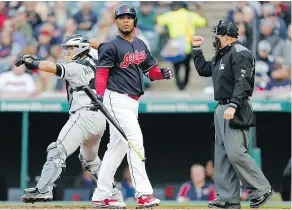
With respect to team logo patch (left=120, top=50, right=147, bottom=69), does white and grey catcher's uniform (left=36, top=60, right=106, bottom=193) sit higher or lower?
lower

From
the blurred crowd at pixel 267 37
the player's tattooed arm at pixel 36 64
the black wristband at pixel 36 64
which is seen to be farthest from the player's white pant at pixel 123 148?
the blurred crowd at pixel 267 37

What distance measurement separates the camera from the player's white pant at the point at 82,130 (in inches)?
339

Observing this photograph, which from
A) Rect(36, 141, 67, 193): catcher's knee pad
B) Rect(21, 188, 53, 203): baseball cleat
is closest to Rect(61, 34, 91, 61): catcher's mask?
Rect(36, 141, 67, 193): catcher's knee pad

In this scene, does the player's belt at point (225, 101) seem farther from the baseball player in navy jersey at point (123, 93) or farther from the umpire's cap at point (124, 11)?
the umpire's cap at point (124, 11)

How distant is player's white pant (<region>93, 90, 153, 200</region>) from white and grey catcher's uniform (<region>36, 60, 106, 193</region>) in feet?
0.95

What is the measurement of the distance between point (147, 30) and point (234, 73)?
Result: 19.3 feet

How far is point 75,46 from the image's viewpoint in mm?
8680

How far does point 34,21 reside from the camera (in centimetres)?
1422

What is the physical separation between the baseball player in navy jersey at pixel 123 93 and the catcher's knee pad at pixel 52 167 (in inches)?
16.1

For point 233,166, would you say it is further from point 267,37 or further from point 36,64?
point 267,37

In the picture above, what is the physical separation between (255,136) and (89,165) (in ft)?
19.4

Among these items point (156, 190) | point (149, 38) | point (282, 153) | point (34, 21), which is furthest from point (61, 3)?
point (282, 153)

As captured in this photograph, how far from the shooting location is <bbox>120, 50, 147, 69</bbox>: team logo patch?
8.28 metres

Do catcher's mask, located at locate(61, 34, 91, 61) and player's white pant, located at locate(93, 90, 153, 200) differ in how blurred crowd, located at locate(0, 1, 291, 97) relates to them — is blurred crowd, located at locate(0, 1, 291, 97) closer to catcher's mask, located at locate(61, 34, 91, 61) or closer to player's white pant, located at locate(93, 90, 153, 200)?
catcher's mask, located at locate(61, 34, 91, 61)
